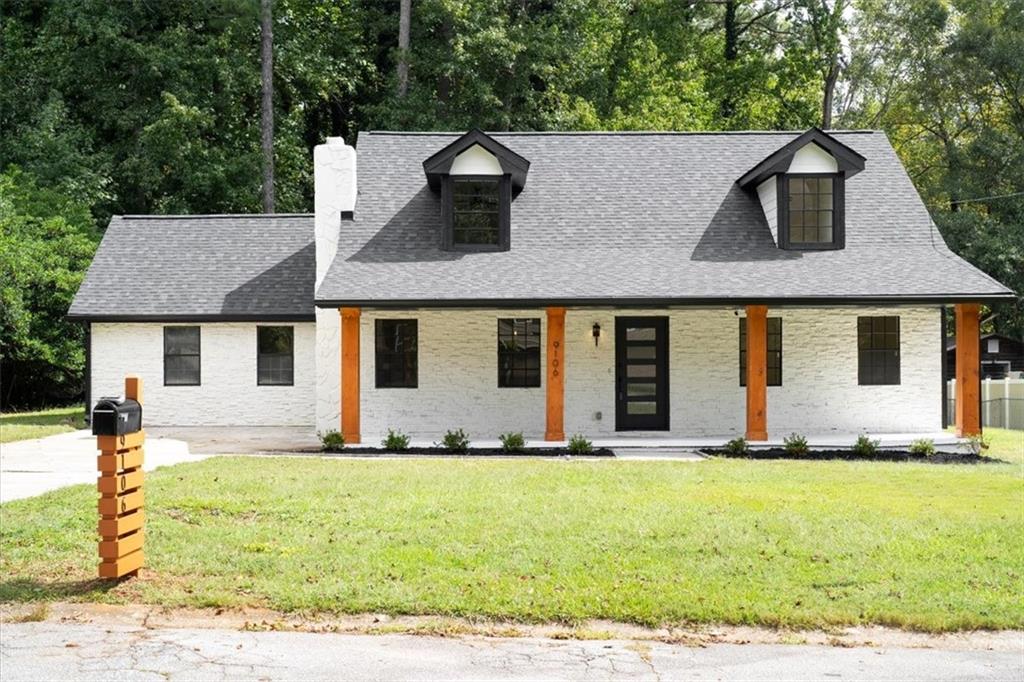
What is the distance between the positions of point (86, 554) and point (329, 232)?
1289 centimetres

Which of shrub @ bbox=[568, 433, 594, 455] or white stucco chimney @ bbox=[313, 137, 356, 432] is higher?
white stucco chimney @ bbox=[313, 137, 356, 432]

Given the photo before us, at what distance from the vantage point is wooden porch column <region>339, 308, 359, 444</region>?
19.5 m

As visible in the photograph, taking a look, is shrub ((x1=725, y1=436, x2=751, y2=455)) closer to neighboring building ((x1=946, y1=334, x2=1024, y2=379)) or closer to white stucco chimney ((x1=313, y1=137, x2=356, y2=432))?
white stucco chimney ((x1=313, y1=137, x2=356, y2=432))

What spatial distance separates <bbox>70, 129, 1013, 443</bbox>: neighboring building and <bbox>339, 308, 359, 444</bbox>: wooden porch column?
0.15 feet

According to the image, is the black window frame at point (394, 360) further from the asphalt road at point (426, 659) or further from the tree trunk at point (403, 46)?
the tree trunk at point (403, 46)

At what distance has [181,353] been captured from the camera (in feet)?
79.5

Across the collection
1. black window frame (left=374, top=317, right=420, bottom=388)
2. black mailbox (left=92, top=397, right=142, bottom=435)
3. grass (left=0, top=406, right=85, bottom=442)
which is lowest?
grass (left=0, top=406, right=85, bottom=442)

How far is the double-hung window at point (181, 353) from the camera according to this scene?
79.2 ft

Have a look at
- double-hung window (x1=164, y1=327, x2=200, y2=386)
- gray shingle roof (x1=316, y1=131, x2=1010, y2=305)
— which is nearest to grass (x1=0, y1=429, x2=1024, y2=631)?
gray shingle roof (x1=316, y1=131, x2=1010, y2=305)

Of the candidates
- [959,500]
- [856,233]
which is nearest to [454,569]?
[959,500]

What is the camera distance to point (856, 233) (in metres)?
21.9

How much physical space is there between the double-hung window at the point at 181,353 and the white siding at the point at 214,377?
0.13 meters

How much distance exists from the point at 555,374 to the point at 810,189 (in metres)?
6.61

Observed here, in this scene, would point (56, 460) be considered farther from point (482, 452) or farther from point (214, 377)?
point (214, 377)
